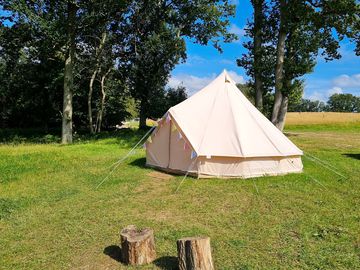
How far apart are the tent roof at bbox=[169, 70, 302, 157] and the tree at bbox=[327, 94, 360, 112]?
119591mm

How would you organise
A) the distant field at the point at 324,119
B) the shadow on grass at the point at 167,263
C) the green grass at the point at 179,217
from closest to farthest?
1. the shadow on grass at the point at 167,263
2. the green grass at the point at 179,217
3. the distant field at the point at 324,119

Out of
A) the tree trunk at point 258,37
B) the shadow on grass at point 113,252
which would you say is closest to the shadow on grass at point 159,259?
the shadow on grass at point 113,252

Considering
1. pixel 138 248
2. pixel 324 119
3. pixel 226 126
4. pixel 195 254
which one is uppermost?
pixel 324 119

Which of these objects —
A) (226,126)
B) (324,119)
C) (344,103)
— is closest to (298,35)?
(226,126)

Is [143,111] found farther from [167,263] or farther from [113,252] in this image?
[167,263]

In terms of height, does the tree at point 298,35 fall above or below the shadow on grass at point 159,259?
above

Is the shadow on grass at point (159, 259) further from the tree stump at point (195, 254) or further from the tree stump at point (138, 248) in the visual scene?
the tree stump at point (195, 254)


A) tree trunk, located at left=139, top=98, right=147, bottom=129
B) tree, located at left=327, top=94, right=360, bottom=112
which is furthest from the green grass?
tree, located at left=327, top=94, right=360, bottom=112

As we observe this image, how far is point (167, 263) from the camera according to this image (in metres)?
4.72

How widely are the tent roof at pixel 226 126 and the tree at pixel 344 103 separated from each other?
120m

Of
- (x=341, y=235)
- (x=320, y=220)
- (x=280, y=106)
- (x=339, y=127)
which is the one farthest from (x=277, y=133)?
(x=339, y=127)

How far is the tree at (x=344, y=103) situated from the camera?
11675cm

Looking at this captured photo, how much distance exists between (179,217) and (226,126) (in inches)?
161

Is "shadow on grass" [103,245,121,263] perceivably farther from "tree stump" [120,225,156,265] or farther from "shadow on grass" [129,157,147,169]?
"shadow on grass" [129,157,147,169]
